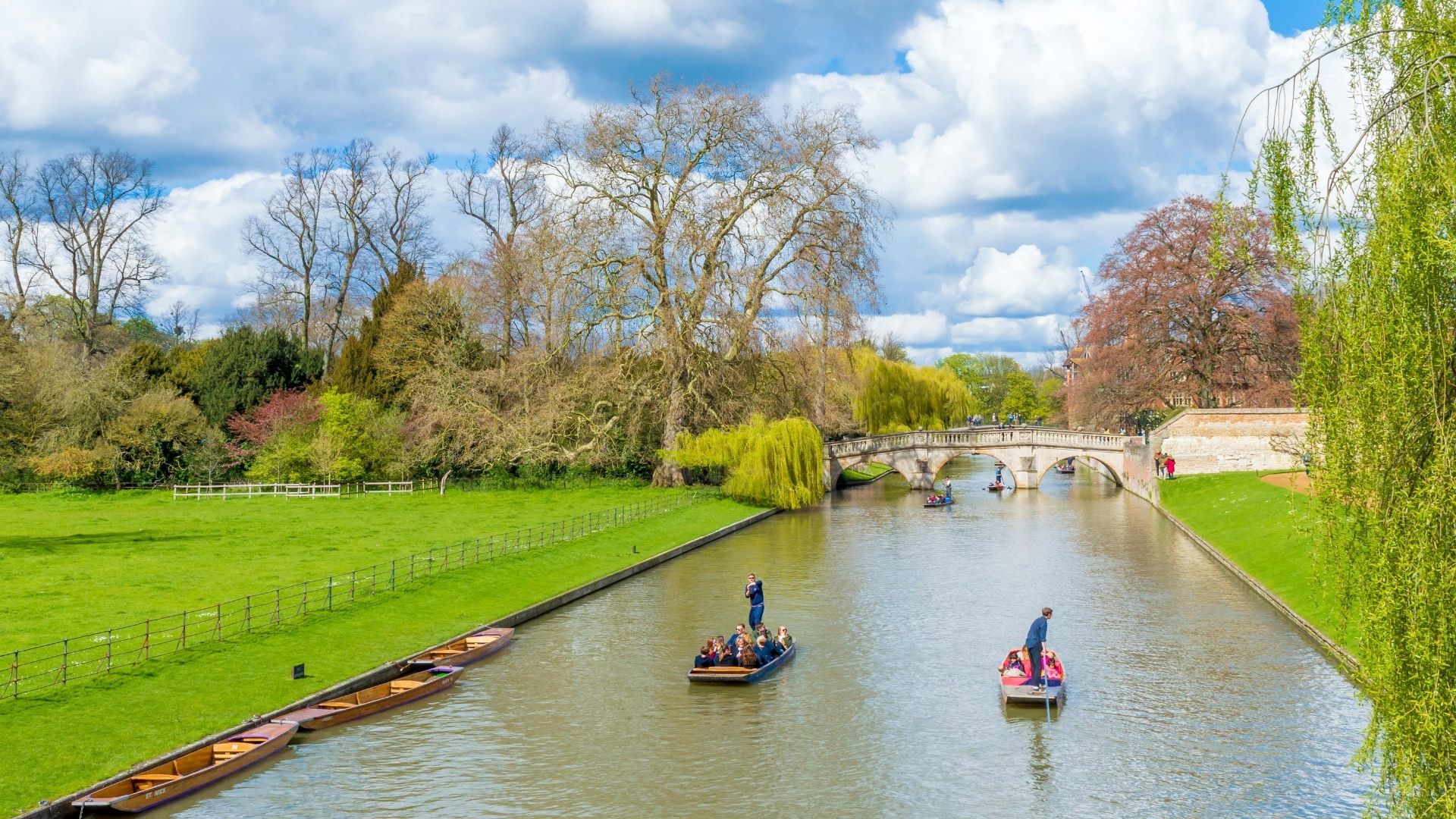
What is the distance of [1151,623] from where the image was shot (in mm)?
31297

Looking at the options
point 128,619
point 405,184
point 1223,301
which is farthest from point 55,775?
point 405,184

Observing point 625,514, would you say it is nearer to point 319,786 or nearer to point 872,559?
point 872,559

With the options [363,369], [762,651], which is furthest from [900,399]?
[762,651]

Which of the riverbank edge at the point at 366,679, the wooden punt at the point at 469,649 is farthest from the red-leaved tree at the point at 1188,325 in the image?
the wooden punt at the point at 469,649

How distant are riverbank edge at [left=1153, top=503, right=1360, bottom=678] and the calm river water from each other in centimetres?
46

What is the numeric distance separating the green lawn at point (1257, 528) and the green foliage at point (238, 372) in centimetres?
5555

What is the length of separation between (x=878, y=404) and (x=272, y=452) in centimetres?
4754

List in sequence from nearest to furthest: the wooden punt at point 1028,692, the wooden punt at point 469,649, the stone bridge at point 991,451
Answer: the wooden punt at point 1028,692, the wooden punt at point 469,649, the stone bridge at point 991,451

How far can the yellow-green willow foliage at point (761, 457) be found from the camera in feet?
201

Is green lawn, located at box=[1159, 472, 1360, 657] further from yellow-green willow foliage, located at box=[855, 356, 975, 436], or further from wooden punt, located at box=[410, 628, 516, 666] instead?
yellow-green willow foliage, located at box=[855, 356, 975, 436]

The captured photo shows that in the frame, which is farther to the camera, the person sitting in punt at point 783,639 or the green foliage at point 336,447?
the green foliage at point 336,447

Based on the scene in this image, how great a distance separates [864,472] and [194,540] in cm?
5524

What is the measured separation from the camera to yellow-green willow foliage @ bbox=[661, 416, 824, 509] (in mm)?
61406

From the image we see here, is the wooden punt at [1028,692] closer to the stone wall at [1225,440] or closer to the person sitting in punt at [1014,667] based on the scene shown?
the person sitting in punt at [1014,667]
